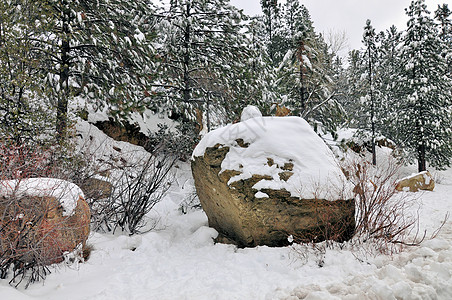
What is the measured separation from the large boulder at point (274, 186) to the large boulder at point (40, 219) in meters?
2.23

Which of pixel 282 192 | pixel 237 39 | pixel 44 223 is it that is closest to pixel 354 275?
pixel 282 192

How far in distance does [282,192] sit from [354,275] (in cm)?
143

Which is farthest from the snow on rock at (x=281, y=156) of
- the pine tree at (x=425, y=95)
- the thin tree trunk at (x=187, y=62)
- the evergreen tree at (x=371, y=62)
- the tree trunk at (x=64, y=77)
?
the evergreen tree at (x=371, y=62)

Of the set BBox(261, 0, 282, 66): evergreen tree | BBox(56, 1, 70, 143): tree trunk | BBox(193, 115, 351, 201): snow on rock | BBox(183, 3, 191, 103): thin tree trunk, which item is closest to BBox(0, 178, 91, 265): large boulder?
BBox(193, 115, 351, 201): snow on rock

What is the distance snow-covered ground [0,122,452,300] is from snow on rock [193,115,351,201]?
95 cm

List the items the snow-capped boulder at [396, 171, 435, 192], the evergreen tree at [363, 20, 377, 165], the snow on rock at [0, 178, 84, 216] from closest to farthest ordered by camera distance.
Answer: the snow on rock at [0, 178, 84, 216]
the snow-capped boulder at [396, 171, 435, 192]
the evergreen tree at [363, 20, 377, 165]

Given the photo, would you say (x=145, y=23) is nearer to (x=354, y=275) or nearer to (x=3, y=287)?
(x=3, y=287)

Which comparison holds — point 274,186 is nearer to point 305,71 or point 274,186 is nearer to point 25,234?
point 25,234

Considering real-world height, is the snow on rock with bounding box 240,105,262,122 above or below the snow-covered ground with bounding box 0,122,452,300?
above

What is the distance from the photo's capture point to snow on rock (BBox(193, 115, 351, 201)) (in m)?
4.03

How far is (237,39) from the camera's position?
9164 millimetres

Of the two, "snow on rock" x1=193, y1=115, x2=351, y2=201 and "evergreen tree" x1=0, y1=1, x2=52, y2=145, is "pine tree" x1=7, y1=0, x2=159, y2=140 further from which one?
"snow on rock" x1=193, y1=115, x2=351, y2=201

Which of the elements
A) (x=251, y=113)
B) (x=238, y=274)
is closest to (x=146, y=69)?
(x=251, y=113)

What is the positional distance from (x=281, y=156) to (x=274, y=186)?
0.61 m
